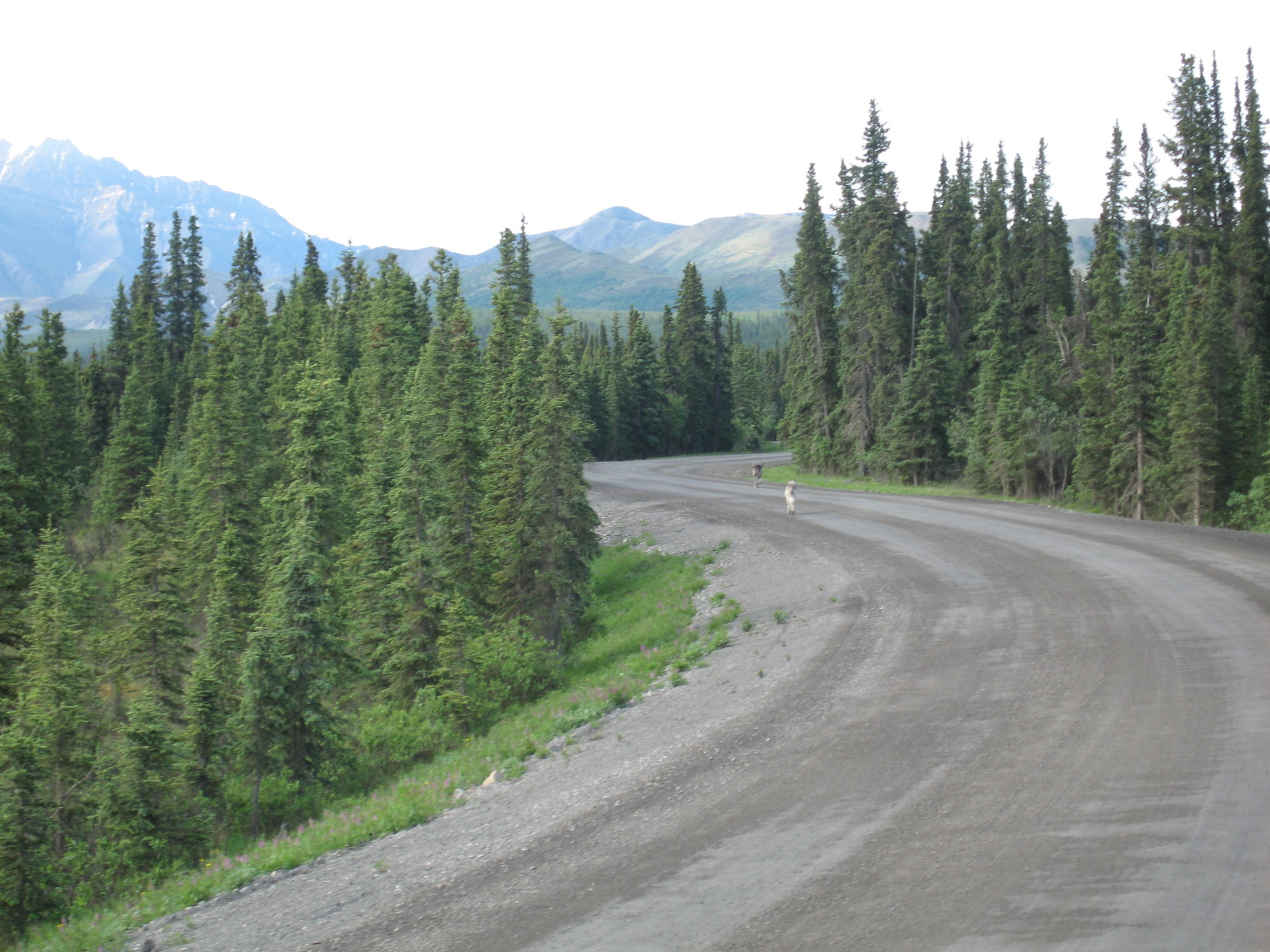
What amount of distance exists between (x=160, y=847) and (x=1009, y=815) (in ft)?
61.9

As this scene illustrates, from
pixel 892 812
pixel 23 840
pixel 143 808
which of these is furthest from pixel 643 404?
pixel 892 812

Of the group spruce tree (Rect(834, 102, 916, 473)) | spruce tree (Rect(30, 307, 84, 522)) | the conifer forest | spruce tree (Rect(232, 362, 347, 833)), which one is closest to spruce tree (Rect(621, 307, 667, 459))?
the conifer forest

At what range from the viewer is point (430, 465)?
27.8m

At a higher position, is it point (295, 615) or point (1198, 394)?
point (1198, 394)

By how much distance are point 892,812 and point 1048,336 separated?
55021 mm

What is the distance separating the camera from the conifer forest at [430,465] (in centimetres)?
2156

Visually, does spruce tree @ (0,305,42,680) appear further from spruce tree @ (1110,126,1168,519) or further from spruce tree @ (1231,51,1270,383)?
spruce tree @ (1231,51,1270,383)

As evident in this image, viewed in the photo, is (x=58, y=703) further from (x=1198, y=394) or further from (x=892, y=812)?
(x=1198, y=394)

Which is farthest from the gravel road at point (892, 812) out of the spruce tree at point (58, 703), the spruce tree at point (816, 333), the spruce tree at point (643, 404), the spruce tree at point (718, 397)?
the spruce tree at point (718, 397)

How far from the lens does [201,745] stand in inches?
870

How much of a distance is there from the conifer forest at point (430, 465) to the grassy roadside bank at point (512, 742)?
2.02 m

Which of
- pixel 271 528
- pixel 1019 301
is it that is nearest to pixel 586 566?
pixel 271 528

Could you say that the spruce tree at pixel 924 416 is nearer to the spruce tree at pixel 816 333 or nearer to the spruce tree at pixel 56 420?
the spruce tree at pixel 816 333

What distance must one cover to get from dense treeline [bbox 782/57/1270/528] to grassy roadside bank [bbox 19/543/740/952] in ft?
64.3
